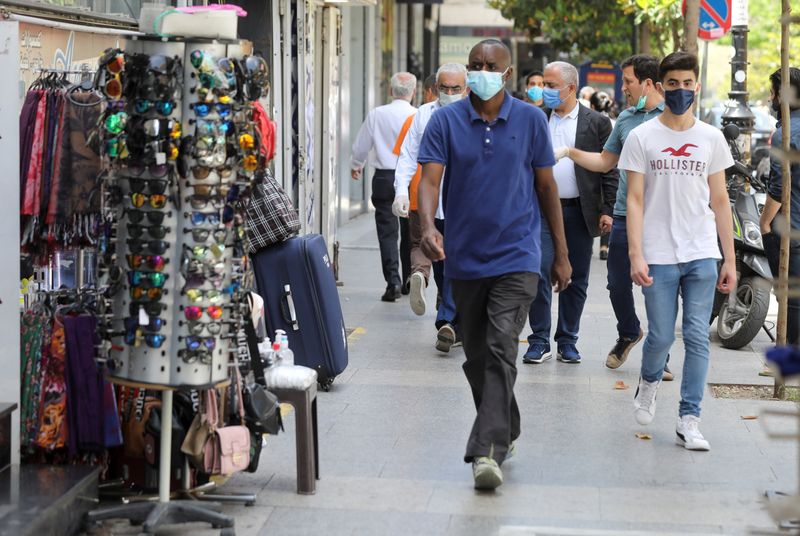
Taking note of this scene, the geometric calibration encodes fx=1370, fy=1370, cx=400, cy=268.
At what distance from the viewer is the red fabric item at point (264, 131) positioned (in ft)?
17.2

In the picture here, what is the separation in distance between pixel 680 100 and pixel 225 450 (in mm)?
2730

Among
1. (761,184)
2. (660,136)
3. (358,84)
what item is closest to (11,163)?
(660,136)

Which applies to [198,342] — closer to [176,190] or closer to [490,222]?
[176,190]

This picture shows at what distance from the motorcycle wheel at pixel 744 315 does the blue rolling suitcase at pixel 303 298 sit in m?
3.28

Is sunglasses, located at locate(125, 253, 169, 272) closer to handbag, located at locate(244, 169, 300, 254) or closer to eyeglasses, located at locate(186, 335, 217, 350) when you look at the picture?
eyeglasses, located at locate(186, 335, 217, 350)

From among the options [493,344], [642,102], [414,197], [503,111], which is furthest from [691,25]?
[493,344]

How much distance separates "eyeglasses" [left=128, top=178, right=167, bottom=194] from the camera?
196 inches

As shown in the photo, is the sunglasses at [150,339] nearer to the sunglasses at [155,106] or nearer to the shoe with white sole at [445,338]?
the sunglasses at [155,106]

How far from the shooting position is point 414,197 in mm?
9805

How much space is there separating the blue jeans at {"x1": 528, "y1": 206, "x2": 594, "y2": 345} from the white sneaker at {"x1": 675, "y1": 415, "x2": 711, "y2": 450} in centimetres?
219

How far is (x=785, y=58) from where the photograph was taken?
7.15m

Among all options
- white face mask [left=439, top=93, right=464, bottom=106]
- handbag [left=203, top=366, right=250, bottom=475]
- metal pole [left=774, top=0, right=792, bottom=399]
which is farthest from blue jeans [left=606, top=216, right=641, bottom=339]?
handbag [left=203, top=366, right=250, bottom=475]

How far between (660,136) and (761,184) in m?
3.86

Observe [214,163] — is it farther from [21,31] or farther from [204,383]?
[21,31]
